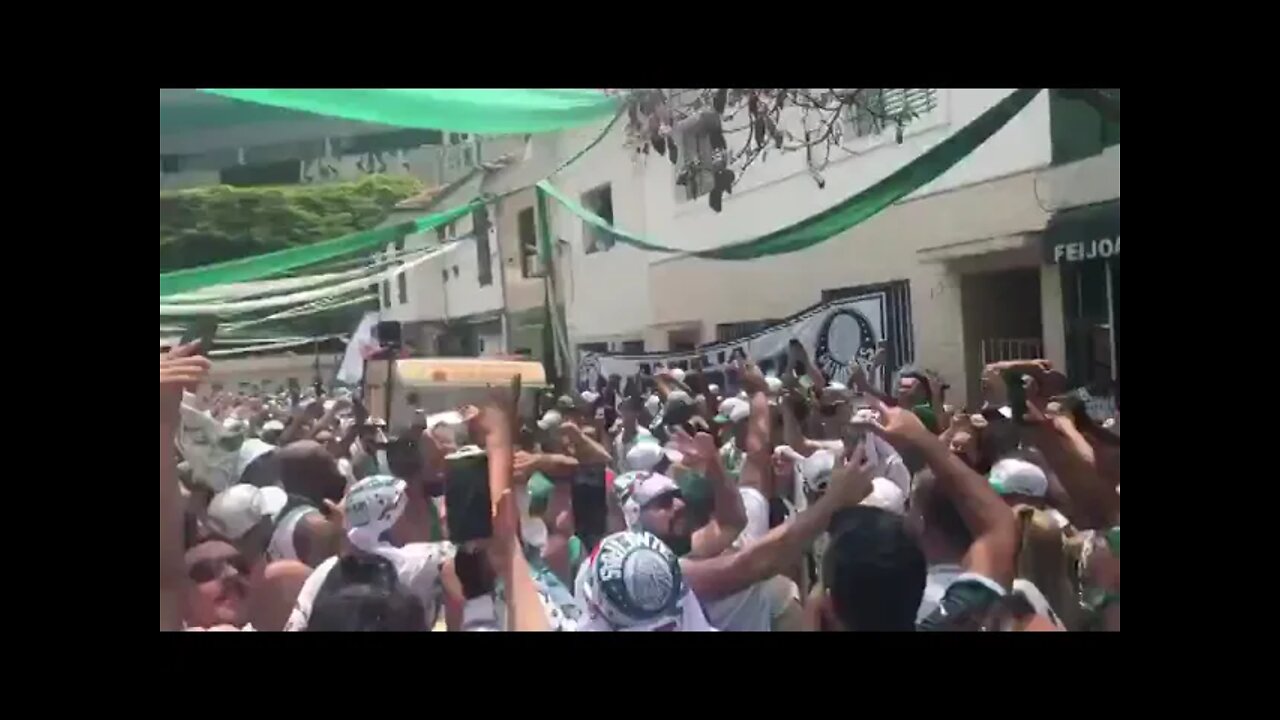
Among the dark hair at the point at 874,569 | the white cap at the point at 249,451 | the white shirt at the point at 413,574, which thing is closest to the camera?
the dark hair at the point at 874,569

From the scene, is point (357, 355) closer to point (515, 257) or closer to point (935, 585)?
point (515, 257)

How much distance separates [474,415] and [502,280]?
0.49 meters

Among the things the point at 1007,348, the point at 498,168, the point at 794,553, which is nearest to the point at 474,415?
the point at 498,168

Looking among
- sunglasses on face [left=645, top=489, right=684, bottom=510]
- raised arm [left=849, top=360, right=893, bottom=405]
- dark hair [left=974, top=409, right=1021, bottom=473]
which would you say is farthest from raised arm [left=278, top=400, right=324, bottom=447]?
dark hair [left=974, top=409, right=1021, bottom=473]

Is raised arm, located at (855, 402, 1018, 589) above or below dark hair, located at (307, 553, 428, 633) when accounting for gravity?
above

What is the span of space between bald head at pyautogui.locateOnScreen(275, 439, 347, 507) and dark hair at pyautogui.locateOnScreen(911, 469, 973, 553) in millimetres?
1988

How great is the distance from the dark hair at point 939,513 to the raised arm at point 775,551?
7.0 inches

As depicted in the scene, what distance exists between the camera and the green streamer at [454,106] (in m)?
4.12

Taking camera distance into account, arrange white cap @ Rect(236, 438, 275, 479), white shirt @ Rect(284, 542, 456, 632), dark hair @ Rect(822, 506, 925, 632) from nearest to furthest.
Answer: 1. dark hair @ Rect(822, 506, 925, 632)
2. white shirt @ Rect(284, 542, 456, 632)
3. white cap @ Rect(236, 438, 275, 479)

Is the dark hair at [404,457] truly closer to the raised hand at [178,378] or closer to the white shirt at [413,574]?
the white shirt at [413,574]

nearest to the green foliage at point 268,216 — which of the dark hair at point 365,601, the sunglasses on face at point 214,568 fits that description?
the sunglasses on face at point 214,568

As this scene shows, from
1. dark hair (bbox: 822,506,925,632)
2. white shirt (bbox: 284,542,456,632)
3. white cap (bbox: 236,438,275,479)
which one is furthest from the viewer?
white cap (bbox: 236,438,275,479)

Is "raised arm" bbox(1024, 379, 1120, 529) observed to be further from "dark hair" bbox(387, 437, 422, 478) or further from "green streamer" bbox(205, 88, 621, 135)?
"dark hair" bbox(387, 437, 422, 478)

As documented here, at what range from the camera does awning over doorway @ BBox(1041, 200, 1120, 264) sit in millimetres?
4004
